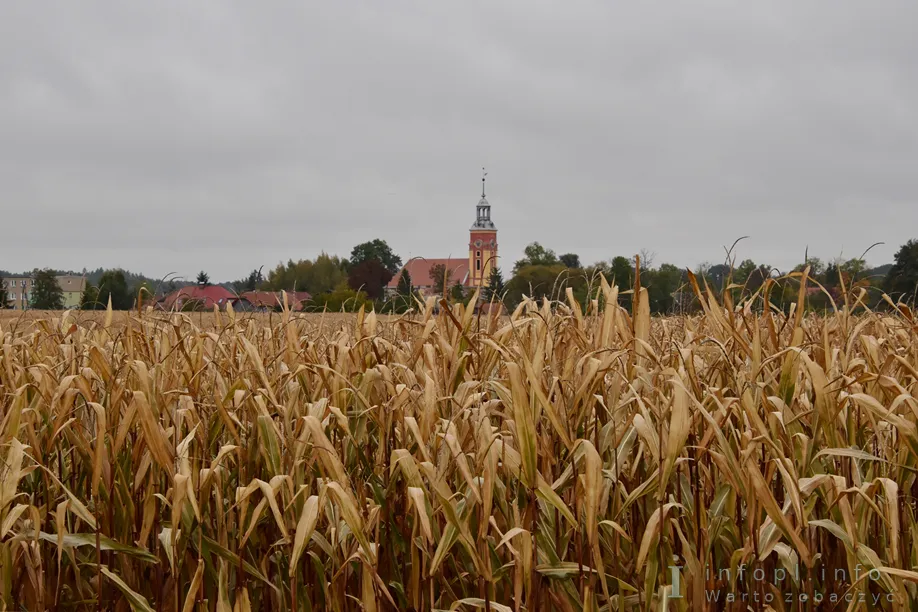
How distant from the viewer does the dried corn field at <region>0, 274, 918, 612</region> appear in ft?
7.06

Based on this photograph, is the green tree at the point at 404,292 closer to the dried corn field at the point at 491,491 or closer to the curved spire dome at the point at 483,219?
the dried corn field at the point at 491,491

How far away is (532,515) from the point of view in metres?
2.19

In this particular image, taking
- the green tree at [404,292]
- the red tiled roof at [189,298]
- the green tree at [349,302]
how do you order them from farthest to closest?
the green tree at [404,292] < the green tree at [349,302] < the red tiled roof at [189,298]

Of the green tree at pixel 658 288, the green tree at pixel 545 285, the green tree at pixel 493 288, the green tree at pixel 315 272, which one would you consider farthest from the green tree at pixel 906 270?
the green tree at pixel 315 272

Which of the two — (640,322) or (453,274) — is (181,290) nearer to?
(453,274)

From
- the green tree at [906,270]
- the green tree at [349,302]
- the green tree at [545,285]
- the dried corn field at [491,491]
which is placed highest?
the green tree at [906,270]

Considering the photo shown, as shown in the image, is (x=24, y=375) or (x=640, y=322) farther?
(x=24, y=375)

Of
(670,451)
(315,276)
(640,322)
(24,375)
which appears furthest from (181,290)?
(315,276)

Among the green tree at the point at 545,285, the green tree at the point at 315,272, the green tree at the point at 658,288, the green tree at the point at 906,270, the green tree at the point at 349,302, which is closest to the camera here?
the green tree at the point at 545,285

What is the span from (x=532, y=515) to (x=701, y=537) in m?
0.53

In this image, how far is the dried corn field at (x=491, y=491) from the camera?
2.15 metres

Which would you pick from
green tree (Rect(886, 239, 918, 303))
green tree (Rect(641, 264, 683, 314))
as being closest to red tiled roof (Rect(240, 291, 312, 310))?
green tree (Rect(641, 264, 683, 314))

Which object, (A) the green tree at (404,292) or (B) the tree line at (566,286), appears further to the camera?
(A) the green tree at (404,292)

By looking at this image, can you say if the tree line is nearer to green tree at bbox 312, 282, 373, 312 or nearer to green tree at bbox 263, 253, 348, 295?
green tree at bbox 312, 282, 373, 312
